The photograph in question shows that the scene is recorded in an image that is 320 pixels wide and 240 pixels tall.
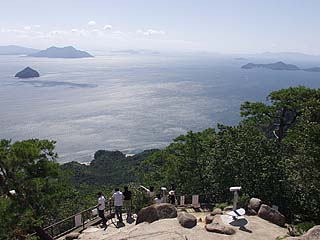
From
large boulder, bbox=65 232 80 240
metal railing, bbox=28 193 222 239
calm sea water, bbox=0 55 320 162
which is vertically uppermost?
large boulder, bbox=65 232 80 240

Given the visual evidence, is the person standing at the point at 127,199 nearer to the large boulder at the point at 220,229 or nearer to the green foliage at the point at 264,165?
the large boulder at the point at 220,229

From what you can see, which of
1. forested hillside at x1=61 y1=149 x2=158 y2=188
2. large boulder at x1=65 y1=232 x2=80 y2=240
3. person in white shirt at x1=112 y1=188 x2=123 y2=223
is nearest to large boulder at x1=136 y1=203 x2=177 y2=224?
person in white shirt at x1=112 y1=188 x2=123 y2=223

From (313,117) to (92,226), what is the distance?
8297 mm

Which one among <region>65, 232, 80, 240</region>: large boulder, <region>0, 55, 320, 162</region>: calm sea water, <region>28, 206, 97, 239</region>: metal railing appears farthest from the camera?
<region>0, 55, 320, 162</region>: calm sea water

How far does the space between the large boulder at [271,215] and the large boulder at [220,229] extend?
1.70m

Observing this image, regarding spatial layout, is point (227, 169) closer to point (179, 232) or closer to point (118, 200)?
point (118, 200)

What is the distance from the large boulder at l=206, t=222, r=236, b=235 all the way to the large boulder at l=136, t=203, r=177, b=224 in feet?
4.51

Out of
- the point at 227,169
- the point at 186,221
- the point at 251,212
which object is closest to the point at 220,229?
the point at 186,221

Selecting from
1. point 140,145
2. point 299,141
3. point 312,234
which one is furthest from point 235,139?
point 140,145

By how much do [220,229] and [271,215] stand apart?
206 cm

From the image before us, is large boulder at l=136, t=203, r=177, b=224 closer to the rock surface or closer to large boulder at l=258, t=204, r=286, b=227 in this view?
the rock surface

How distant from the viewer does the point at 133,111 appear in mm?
81500

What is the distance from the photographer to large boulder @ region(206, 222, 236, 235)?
9.61 metres

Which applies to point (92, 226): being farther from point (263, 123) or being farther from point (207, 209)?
point (263, 123)
